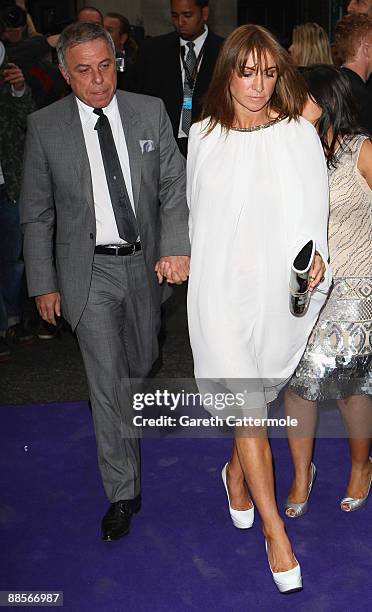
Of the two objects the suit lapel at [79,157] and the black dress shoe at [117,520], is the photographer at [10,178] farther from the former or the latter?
the black dress shoe at [117,520]

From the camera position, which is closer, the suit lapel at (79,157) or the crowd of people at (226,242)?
the crowd of people at (226,242)

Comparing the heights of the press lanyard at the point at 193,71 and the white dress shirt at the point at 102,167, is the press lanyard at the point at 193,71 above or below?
below

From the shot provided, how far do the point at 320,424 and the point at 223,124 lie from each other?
1.97 m

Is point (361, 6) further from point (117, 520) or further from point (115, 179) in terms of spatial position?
point (117, 520)

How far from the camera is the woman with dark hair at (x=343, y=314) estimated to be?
3369 millimetres

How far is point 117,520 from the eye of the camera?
3562mm

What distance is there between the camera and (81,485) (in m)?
4.02

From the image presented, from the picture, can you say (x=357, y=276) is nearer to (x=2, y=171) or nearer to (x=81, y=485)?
(x=81, y=485)

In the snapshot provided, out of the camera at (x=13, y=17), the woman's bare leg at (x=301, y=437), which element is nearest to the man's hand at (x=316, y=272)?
the woman's bare leg at (x=301, y=437)

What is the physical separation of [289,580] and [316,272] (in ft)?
3.41

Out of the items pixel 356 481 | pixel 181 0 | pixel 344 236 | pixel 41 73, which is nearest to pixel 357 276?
pixel 344 236

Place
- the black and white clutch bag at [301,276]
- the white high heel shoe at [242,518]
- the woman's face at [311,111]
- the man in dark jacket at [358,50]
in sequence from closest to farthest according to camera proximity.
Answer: the black and white clutch bag at [301,276] → the woman's face at [311,111] → the white high heel shoe at [242,518] → the man in dark jacket at [358,50]

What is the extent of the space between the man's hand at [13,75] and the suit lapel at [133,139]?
2463 millimetres

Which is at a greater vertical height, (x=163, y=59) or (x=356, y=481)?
(x=163, y=59)
